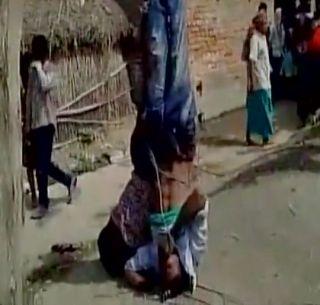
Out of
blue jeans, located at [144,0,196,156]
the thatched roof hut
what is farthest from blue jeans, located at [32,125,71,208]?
blue jeans, located at [144,0,196,156]

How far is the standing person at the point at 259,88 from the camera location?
793 cm

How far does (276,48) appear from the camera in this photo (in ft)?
28.9

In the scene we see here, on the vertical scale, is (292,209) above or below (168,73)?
below

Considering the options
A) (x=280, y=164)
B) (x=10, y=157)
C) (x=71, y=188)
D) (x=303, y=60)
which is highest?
(x=10, y=157)

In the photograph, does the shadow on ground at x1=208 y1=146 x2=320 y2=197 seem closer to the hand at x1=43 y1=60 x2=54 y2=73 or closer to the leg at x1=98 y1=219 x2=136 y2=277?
the leg at x1=98 y1=219 x2=136 y2=277

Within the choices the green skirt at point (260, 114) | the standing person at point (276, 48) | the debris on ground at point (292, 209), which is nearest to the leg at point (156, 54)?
the debris on ground at point (292, 209)

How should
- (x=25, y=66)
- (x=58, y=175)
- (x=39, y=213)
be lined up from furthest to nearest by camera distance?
(x=58, y=175)
(x=39, y=213)
(x=25, y=66)

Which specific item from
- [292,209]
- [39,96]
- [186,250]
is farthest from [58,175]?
[292,209]

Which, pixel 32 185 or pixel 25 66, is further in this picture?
pixel 32 185

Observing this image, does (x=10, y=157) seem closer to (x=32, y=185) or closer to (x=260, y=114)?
(x=32, y=185)

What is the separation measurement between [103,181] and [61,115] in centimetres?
57

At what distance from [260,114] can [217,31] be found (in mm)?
925

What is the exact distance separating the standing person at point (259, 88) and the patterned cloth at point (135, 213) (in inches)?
115

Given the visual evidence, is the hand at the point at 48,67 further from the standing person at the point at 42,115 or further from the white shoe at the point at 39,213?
the white shoe at the point at 39,213
